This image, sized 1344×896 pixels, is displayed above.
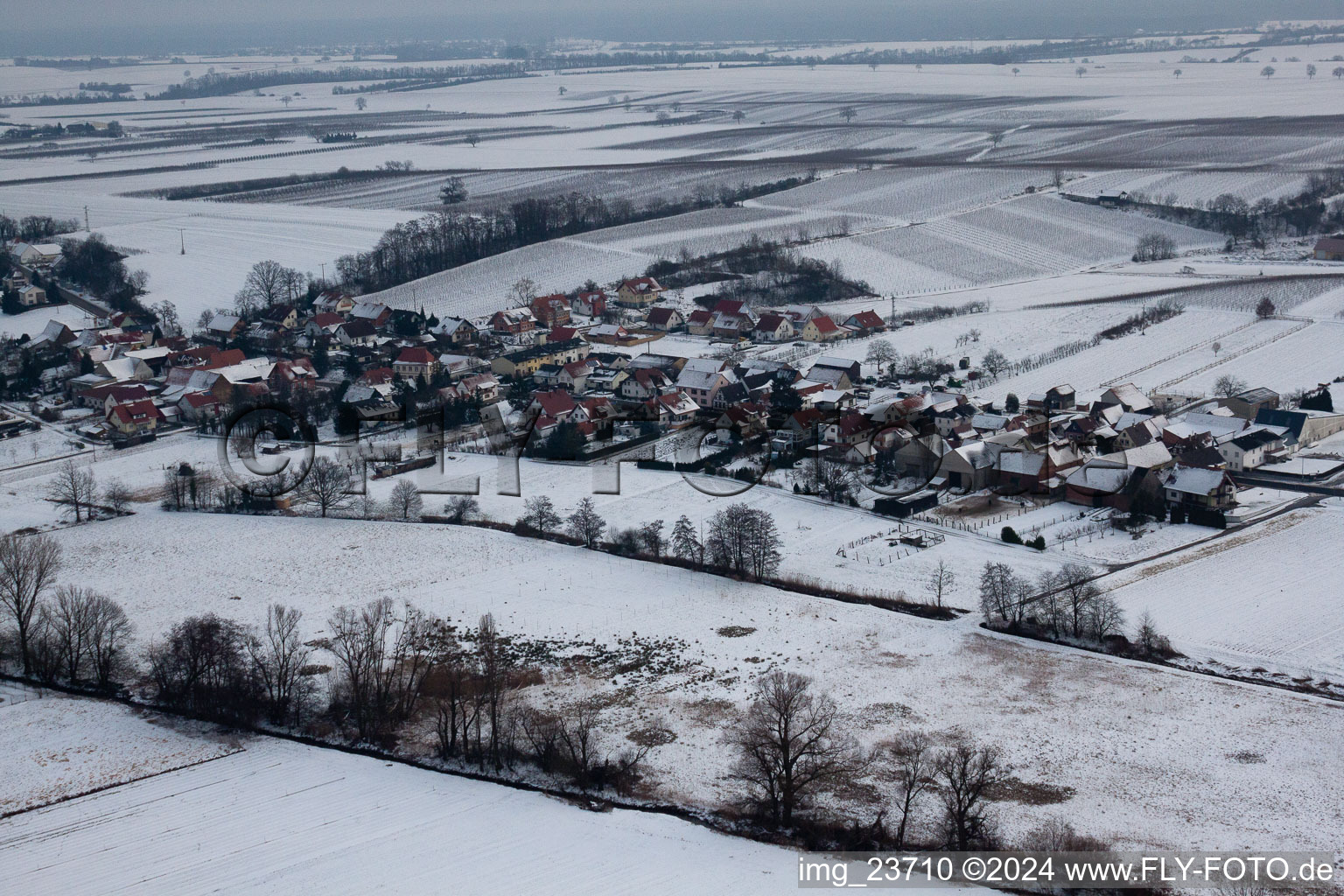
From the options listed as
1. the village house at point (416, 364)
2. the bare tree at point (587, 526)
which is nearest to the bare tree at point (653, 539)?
the bare tree at point (587, 526)

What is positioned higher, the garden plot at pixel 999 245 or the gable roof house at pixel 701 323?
the garden plot at pixel 999 245

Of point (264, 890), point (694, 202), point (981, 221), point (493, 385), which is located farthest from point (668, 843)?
point (694, 202)

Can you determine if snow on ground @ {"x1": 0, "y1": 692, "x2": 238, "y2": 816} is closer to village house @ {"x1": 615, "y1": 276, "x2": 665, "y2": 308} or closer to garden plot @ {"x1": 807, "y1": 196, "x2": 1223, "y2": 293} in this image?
village house @ {"x1": 615, "y1": 276, "x2": 665, "y2": 308}

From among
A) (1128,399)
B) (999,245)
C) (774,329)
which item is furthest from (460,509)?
(999,245)

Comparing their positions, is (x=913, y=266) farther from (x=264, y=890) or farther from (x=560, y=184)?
(x=264, y=890)

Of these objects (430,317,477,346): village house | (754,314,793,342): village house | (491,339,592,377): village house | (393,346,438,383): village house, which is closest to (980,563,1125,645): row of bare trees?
(491,339,592,377): village house

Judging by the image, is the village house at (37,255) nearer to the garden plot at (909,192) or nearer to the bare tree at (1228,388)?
the garden plot at (909,192)
